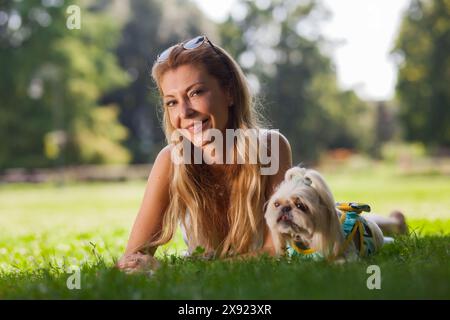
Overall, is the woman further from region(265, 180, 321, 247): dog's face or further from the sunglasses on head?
region(265, 180, 321, 247): dog's face

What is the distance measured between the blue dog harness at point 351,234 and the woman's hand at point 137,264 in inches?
32.6

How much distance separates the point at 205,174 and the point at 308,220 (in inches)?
49.3

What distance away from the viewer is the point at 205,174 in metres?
4.50

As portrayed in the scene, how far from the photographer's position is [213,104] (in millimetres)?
4148

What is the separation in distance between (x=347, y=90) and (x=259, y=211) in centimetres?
4854

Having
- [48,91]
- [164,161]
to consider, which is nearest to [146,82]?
[48,91]

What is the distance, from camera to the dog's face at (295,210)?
340 centimetres

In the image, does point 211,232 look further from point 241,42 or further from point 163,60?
point 241,42

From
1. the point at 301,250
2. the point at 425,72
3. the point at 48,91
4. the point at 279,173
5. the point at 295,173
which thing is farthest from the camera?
the point at 48,91

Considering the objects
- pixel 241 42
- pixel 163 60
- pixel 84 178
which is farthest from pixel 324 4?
pixel 163 60

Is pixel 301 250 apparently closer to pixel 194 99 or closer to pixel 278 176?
pixel 278 176

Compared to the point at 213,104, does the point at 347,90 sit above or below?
above

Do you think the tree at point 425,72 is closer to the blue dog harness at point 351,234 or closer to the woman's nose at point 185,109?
the blue dog harness at point 351,234

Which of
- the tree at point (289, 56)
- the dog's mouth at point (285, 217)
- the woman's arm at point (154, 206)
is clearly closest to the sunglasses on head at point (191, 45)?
the woman's arm at point (154, 206)
